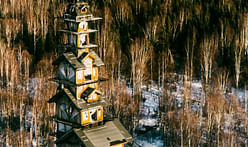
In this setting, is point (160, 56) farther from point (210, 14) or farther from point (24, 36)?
point (24, 36)

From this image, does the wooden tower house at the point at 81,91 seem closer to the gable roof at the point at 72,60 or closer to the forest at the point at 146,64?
the gable roof at the point at 72,60

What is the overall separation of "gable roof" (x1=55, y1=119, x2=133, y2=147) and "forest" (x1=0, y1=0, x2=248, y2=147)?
2043 cm

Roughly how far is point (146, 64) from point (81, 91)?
3575 cm

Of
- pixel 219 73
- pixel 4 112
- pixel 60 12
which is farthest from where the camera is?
pixel 60 12

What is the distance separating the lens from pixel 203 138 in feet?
187

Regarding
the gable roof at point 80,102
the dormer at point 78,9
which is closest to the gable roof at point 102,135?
the gable roof at point 80,102

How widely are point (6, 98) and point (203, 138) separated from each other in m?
16.9

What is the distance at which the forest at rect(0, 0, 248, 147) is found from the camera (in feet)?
183

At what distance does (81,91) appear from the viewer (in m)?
31.8

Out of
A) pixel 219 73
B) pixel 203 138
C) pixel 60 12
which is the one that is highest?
pixel 60 12

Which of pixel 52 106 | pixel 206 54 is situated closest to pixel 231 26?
pixel 206 54

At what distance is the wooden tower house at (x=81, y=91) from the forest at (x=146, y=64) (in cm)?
2023

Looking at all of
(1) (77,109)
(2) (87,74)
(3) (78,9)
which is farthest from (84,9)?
(1) (77,109)

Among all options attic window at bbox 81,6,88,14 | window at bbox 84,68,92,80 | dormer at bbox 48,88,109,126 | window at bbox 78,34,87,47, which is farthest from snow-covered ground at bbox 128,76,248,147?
attic window at bbox 81,6,88,14
